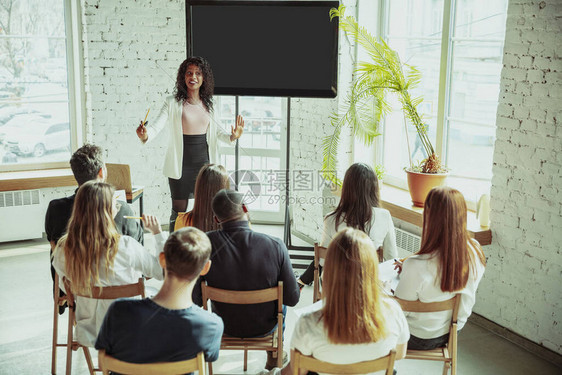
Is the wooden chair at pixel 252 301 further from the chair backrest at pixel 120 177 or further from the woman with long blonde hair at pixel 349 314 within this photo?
the chair backrest at pixel 120 177

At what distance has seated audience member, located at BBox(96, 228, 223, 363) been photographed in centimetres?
208

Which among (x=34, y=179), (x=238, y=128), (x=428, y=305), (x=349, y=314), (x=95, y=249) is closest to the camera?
(x=349, y=314)

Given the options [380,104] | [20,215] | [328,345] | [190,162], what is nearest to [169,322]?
[328,345]

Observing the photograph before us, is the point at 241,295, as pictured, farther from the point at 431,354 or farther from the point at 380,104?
the point at 380,104

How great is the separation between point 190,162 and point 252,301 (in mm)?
2009

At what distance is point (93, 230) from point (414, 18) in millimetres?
3139

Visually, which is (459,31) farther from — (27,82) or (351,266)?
(27,82)

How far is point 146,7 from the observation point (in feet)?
18.0

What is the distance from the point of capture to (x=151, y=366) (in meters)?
2.07

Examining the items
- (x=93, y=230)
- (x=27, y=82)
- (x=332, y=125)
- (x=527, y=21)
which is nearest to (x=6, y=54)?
(x=27, y=82)

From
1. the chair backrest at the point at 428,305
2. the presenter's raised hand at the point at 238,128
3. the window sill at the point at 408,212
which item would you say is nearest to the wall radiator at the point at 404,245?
the window sill at the point at 408,212

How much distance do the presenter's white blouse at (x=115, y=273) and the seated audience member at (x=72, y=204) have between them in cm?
35

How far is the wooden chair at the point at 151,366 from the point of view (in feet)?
6.79

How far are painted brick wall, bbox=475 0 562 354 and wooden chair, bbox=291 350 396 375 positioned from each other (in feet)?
5.70
